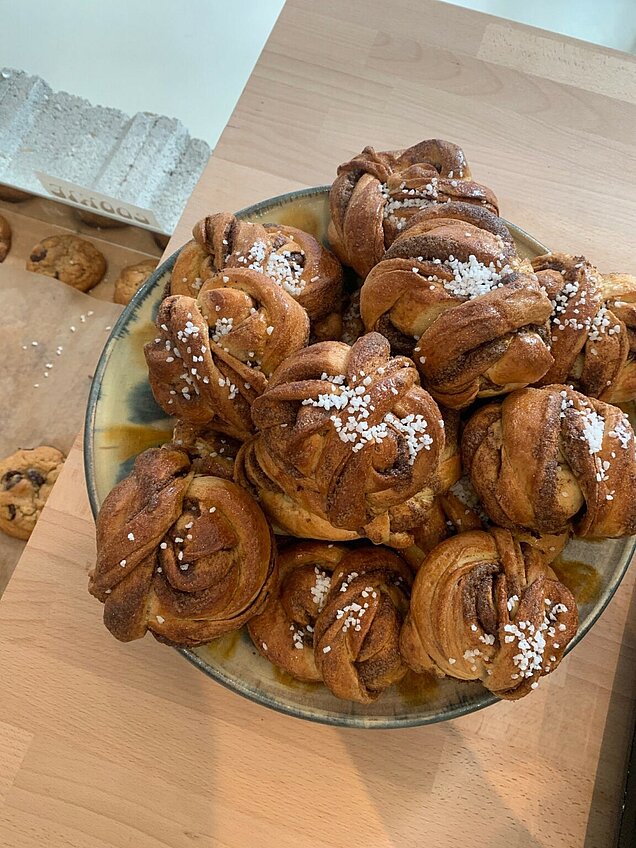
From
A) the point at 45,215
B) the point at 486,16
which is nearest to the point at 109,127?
the point at 45,215

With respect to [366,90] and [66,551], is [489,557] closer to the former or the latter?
[66,551]

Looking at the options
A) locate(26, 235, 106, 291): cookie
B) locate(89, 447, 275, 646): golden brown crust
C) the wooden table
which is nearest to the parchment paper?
locate(26, 235, 106, 291): cookie

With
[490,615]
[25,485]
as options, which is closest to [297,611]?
[490,615]

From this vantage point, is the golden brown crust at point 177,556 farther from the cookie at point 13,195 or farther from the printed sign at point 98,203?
the cookie at point 13,195

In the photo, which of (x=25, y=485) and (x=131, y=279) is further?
(x=131, y=279)

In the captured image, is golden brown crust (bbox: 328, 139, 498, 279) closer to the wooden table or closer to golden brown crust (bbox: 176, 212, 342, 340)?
golden brown crust (bbox: 176, 212, 342, 340)

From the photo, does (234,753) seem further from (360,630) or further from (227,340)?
(227,340)
